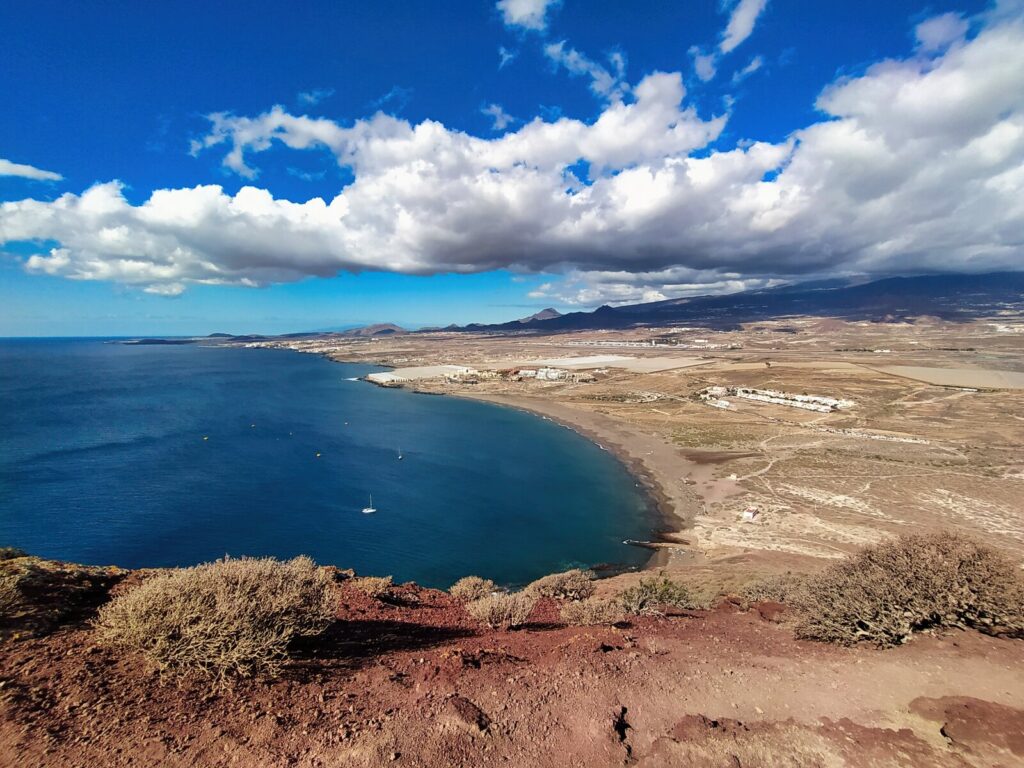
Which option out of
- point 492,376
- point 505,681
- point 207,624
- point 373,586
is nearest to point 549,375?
point 492,376

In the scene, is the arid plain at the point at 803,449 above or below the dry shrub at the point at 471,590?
below

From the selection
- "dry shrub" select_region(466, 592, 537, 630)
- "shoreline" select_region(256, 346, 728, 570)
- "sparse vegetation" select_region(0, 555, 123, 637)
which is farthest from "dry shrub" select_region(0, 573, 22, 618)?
"shoreline" select_region(256, 346, 728, 570)

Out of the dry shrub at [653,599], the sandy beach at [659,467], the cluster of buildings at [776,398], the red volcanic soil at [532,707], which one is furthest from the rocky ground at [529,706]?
the cluster of buildings at [776,398]

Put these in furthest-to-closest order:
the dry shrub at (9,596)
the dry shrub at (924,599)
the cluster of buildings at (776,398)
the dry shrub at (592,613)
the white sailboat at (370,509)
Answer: the cluster of buildings at (776,398), the white sailboat at (370,509), the dry shrub at (592,613), the dry shrub at (924,599), the dry shrub at (9,596)

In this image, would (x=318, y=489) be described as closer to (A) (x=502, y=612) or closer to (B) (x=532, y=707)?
(A) (x=502, y=612)

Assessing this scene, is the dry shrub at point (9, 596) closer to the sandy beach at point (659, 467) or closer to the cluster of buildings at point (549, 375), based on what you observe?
the sandy beach at point (659, 467)

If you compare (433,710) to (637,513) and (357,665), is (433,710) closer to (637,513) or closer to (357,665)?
(357,665)
